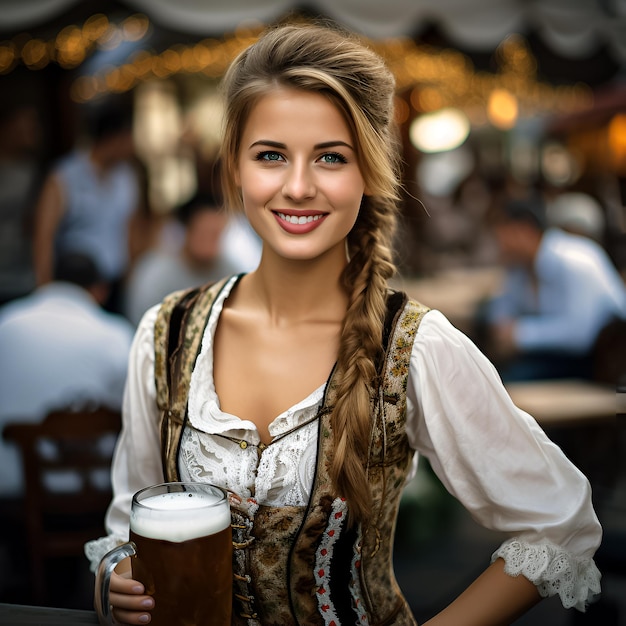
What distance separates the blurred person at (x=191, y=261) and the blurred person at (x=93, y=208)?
39 cm

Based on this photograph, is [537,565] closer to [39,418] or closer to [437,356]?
[437,356]

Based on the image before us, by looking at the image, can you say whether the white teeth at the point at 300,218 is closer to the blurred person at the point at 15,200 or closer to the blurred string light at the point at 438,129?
the blurred person at the point at 15,200

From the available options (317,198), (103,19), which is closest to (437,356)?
(317,198)

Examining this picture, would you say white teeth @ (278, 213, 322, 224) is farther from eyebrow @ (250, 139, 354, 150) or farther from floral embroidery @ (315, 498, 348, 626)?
floral embroidery @ (315, 498, 348, 626)

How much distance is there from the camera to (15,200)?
5.37 metres

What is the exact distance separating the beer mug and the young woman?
0.70 ft

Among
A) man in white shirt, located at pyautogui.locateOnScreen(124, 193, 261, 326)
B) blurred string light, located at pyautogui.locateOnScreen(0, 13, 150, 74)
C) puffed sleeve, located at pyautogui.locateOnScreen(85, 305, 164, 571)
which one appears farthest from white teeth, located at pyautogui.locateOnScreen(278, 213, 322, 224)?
blurred string light, located at pyautogui.locateOnScreen(0, 13, 150, 74)

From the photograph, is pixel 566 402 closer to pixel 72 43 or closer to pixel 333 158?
pixel 333 158

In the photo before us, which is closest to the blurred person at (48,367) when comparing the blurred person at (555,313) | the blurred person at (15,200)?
the blurred person at (555,313)

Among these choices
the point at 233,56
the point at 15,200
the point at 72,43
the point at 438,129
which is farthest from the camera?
the point at 438,129

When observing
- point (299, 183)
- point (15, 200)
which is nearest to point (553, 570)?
point (299, 183)

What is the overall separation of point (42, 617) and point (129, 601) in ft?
0.62

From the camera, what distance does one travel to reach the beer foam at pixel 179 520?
943mm

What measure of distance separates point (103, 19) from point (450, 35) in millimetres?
1901
